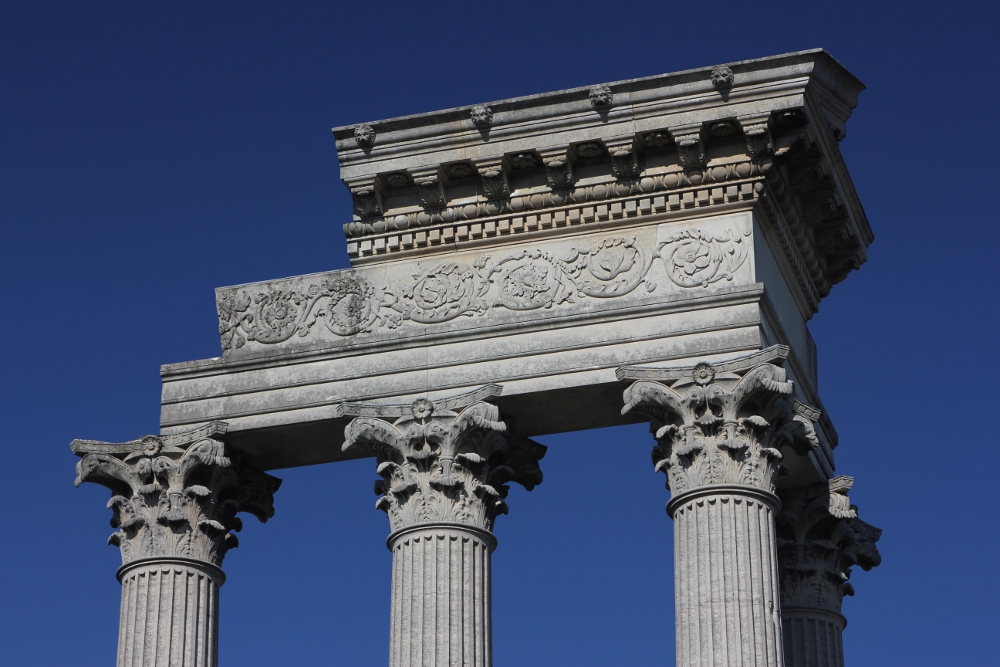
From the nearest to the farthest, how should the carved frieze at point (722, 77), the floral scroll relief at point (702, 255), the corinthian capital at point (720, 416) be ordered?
the corinthian capital at point (720, 416) < the floral scroll relief at point (702, 255) < the carved frieze at point (722, 77)

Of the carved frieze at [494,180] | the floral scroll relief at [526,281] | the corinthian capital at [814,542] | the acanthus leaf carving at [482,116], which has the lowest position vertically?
the corinthian capital at [814,542]

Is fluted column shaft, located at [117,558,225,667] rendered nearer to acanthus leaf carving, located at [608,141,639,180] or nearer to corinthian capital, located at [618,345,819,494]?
corinthian capital, located at [618,345,819,494]

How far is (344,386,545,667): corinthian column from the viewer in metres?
39.6

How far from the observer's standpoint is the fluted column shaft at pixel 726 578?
123 feet

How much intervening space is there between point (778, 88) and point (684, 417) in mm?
6523

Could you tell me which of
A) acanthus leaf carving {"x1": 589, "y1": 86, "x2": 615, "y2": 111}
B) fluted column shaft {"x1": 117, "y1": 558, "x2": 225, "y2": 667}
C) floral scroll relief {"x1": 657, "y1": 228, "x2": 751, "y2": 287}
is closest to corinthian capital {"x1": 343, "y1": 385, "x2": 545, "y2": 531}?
fluted column shaft {"x1": 117, "y1": 558, "x2": 225, "y2": 667}

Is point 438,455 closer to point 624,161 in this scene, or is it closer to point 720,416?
point 720,416

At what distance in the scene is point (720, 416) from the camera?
39531 mm

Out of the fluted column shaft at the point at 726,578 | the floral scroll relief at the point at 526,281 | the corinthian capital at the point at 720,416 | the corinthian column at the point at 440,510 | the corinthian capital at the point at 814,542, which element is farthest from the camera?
the corinthian capital at the point at 814,542

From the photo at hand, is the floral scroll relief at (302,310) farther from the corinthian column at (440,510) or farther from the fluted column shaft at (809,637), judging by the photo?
the fluted column shaft at (809,637)

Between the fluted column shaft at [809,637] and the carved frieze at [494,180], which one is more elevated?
the carved frieze at [494,180]

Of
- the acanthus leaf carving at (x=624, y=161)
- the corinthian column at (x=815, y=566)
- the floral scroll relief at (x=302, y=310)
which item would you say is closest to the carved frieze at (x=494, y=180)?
the acanthus leaf carving at (x=624, y=161)

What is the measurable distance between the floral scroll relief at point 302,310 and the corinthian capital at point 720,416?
561 centimetres

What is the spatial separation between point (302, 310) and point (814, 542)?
10.9m
